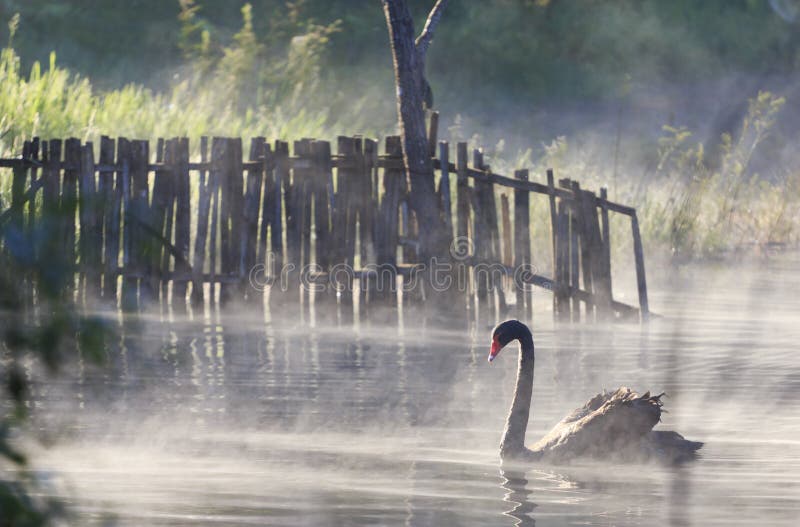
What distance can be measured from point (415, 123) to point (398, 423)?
5793 mm

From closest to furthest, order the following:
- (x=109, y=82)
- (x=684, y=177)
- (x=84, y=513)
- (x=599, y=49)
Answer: (x=84, y=513), (x=684, y=177), (x=109, y=82), (x=599, y=49)

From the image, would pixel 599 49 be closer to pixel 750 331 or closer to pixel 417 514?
pixel 750 331

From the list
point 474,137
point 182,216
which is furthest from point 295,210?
point 474,137

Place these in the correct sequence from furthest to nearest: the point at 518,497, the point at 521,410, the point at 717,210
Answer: the point at 717,210 < the point at 521,410 < the point at 518,497

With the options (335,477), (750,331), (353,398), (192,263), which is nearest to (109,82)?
(192,263)

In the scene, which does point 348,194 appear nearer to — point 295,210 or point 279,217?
point 295,210

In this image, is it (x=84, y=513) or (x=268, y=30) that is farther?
(x=268, y=30)

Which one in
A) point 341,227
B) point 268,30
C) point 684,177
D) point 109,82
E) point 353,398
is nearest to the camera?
point 353,398

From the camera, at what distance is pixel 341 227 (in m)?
14.8

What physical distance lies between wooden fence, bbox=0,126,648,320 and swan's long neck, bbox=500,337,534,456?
16.6ft

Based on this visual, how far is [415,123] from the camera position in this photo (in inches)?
591

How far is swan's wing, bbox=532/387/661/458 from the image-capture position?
8.59 m

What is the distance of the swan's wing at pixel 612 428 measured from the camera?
8594 mm

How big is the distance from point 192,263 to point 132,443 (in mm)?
6708
